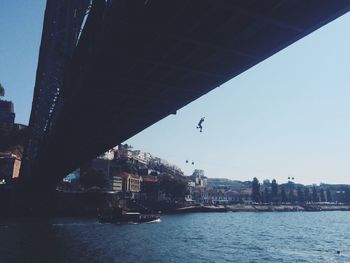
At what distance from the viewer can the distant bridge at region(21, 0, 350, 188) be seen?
49.4ft

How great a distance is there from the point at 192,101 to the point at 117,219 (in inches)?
2365

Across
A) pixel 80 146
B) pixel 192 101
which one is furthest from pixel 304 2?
pixel 80 146

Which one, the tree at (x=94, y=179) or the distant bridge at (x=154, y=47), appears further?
the tree at (x=94, y=179)

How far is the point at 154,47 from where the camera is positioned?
61.5 feet

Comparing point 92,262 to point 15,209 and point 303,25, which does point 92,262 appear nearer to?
point 303,25

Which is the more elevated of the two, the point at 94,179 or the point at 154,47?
the point at 94,179

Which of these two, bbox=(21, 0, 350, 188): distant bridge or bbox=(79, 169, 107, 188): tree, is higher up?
bbox=(79, 169, 107, 188): tree

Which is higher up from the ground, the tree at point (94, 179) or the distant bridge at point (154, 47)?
the tree at point (94, 179)

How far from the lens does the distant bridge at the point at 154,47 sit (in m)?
15.1

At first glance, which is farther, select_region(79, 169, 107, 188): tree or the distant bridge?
select_region(79, 169, 107, 188): tree

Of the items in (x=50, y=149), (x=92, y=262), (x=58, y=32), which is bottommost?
(x=92, y=262)

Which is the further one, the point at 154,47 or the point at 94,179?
the point at 94,179

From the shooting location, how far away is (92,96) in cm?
2703

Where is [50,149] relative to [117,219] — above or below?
above
